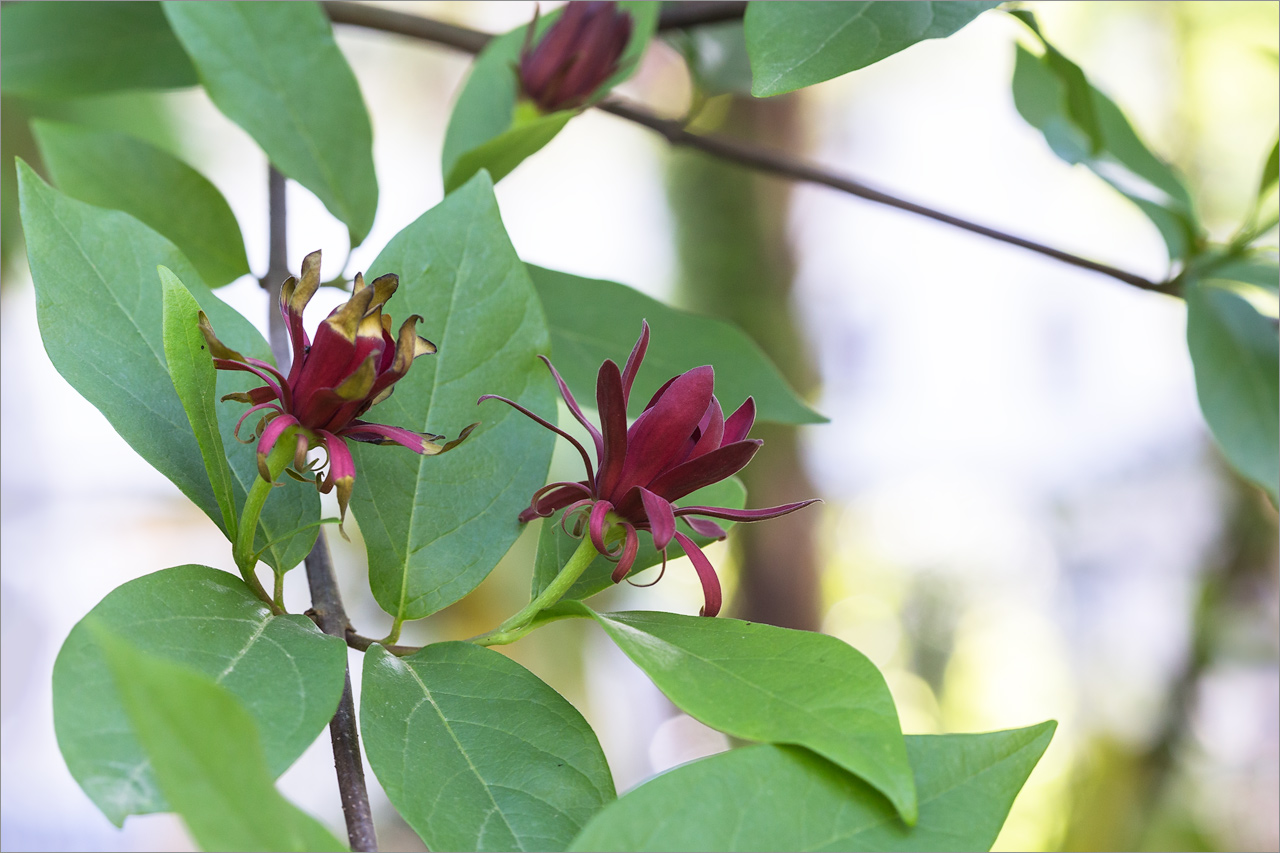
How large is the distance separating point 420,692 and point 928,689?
346cm

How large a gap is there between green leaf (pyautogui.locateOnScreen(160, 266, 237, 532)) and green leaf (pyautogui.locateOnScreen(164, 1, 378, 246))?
0.17 m

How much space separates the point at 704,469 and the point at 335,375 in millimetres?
83

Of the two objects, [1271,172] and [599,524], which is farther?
[1271,172]

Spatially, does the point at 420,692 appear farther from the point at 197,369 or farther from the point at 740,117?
the point at 740,117

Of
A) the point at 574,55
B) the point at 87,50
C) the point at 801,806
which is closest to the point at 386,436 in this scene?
the point at 801,806

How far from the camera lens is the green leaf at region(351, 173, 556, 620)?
248 mm

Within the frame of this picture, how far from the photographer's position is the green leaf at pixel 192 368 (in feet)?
0.66

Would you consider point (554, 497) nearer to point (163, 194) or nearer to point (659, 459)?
point (659, 459)

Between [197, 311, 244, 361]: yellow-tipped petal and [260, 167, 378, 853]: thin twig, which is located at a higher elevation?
[197, 311, 244, 361]: yellow-tipped petal

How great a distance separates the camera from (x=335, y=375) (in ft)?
0.68

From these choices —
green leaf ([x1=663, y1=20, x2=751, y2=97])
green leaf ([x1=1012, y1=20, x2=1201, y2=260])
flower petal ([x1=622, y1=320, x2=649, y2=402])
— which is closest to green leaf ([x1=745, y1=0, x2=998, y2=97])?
flower petal ([x1=622, y1=320, x2=649, y2=402])

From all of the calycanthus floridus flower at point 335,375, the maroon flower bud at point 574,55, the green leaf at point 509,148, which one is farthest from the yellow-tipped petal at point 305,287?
the maroon flower bud at point 574,55

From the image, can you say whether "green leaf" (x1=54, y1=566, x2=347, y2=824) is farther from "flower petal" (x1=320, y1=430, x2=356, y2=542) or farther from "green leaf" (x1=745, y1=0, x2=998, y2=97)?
"green leaf" (x1=745, y1=0, x2=998, y2=97)

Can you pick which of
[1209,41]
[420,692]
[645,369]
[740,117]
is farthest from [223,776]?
[1209,41]
